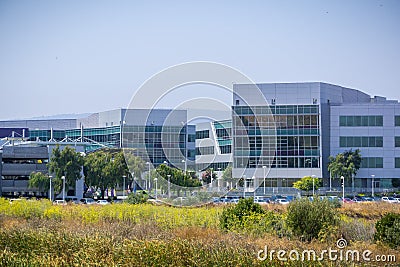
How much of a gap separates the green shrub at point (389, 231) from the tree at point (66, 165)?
1728 inches

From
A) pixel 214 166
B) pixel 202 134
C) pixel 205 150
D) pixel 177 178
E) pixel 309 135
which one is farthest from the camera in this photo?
pixel 309 135

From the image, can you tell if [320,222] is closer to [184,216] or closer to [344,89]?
[184,216]

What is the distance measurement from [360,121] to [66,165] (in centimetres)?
3092

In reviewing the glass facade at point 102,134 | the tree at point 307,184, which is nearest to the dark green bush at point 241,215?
the tree at point 307,184

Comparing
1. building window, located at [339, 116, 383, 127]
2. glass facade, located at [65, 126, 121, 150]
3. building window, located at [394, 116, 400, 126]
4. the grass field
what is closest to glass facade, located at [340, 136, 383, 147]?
building window, located at [339, 116, 383, 127]

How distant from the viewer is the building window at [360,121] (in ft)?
238

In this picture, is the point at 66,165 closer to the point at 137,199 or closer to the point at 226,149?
the point at 226,149

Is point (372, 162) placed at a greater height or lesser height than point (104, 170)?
greater

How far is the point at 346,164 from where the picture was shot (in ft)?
229

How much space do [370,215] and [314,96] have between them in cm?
4083

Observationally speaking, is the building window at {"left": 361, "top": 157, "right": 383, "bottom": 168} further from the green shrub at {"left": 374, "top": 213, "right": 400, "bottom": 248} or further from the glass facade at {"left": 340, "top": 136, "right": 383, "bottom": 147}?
the green shrub at {"left": 374, "top": 213, "right": 400, "bottom": 248}

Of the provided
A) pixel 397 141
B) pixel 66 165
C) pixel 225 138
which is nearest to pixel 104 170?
pixel 66 165

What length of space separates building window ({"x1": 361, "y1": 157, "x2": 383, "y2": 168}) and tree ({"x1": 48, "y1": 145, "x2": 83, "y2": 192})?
29.8 m

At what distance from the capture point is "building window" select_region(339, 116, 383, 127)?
72688 millimetres
